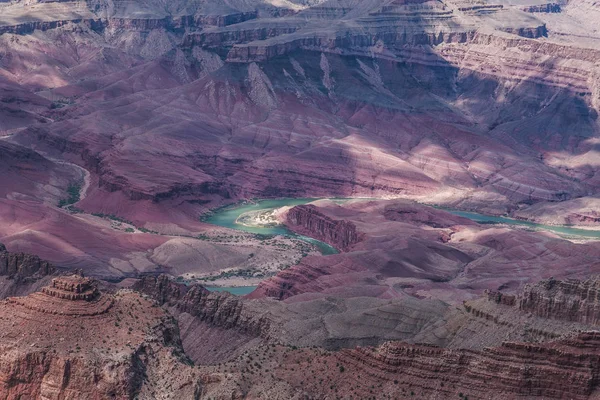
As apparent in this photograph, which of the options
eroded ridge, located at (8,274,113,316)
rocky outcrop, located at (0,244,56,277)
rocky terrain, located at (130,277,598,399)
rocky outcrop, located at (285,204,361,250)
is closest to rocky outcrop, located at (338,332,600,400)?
rocky terrain, located at (130,277,598,399)

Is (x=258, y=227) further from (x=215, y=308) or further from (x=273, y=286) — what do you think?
(x=215, y=308)

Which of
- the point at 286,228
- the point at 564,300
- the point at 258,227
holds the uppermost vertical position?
the point at 564,300

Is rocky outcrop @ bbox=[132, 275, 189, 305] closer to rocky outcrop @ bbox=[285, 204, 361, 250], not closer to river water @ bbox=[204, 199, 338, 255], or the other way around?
rocky outcrop @ bbox=[285, 204, 361, 250]

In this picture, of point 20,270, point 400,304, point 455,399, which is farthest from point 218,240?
point 455,399

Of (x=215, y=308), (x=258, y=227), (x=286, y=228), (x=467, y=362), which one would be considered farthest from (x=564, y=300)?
(x=258, y=227)

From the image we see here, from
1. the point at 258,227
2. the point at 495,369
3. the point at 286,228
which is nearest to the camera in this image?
the point at 495,369

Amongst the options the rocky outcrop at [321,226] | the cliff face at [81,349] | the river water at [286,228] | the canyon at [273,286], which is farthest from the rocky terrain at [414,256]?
the cliff face at [81,349]
